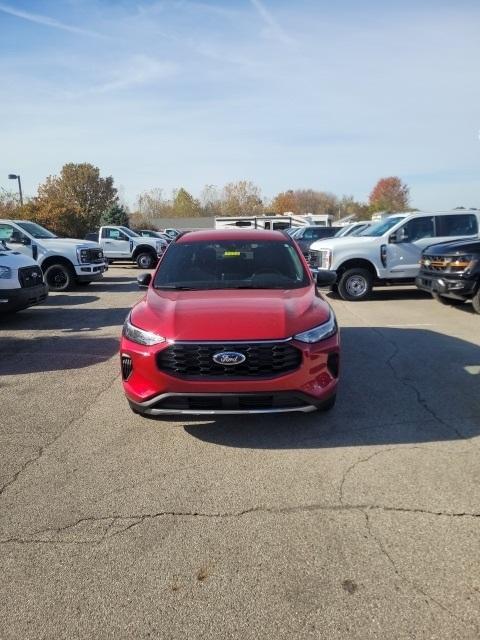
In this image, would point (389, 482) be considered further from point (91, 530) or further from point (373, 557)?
point (91, 530)

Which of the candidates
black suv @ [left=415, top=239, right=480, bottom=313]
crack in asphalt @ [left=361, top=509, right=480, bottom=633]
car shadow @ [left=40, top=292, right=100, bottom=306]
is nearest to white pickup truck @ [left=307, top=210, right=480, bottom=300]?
black suv @ [left=415, top=239, right=480, bottom=313]

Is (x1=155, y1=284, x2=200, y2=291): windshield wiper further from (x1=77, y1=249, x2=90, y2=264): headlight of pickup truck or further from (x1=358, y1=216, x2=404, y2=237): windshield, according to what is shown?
(x1=77, y1=249, x2=90, y2=264): headlight of pickup truck

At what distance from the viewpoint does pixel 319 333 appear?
405 centimetres

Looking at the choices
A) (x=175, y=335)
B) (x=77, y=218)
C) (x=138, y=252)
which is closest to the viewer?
(x=175, y=335)

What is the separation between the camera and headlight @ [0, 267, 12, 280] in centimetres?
866

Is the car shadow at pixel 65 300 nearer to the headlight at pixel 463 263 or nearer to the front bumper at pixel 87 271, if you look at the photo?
the front bumper at pixel 87 271

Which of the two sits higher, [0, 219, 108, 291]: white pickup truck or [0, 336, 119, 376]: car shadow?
[0, 219, 108, 291]: white pickup truck

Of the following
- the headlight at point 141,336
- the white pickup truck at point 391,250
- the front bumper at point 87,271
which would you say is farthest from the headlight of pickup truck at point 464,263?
the front bumper at point 87,271

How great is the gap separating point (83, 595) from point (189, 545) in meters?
0.60

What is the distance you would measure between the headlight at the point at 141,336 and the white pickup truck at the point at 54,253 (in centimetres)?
1028

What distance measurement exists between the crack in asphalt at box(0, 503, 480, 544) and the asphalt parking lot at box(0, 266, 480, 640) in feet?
0.04

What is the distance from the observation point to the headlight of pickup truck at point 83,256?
1394 centimetres

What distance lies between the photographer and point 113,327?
8898 millimetres

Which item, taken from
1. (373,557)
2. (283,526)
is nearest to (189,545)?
(283,526)
